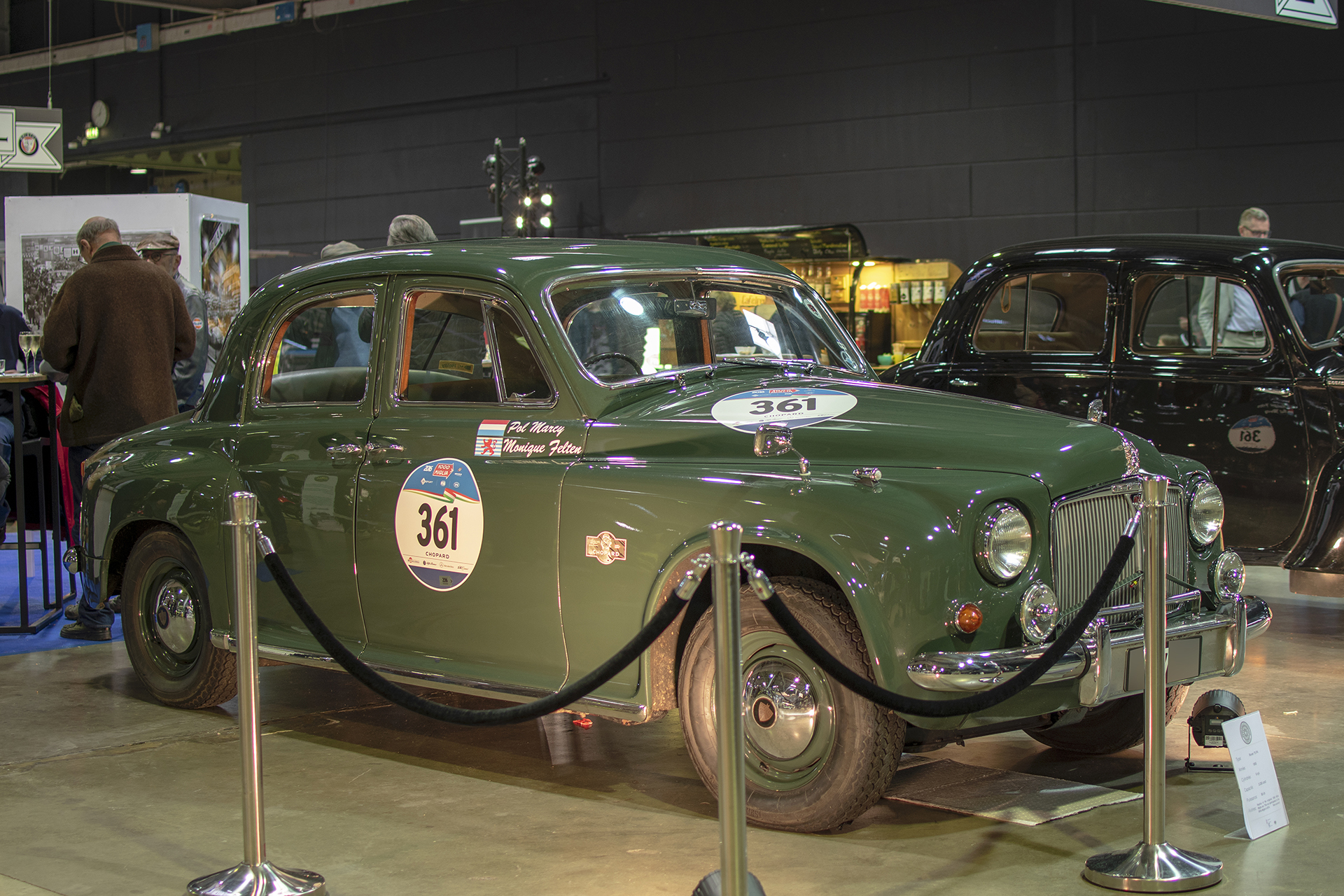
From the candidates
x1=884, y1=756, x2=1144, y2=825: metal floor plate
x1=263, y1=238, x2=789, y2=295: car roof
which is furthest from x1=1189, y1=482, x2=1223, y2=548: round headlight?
x1=263, y1=238, x2=789, y2=295: car roof

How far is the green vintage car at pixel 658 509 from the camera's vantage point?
11.7 feet

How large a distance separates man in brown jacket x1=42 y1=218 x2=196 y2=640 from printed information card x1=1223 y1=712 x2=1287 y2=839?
16.8 feet

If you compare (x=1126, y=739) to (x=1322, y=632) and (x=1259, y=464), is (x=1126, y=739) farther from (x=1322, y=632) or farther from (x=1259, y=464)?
(x=1322, y=632)

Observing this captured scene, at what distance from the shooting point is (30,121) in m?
13.3

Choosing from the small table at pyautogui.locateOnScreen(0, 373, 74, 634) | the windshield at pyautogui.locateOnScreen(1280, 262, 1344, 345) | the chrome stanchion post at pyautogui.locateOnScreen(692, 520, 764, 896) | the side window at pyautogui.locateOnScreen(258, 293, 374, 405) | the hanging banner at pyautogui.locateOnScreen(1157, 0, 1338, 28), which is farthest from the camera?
the hanging banner at pyautogui.locateOnScreen(1157, 0, 1338, 28)

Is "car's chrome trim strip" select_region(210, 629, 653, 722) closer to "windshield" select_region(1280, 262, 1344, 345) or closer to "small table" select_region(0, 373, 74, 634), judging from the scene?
"small table" select_region(0, 373, 74, 634)

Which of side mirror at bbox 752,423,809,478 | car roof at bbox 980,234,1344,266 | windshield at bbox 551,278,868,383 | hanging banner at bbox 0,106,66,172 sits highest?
hanging banner at bbox 0,106,66,172

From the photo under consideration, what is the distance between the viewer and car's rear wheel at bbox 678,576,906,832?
3.63 meters

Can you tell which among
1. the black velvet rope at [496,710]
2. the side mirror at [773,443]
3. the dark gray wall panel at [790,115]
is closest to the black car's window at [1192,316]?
the side mirror at [773,443]

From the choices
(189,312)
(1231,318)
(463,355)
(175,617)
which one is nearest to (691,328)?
(463,355)

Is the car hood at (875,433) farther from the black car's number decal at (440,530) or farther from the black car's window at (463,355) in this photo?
the black car's number decal at (440,530)

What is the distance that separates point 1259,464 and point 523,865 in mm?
4177

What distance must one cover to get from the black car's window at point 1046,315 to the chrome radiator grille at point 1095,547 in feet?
9.01

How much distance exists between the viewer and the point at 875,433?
3836 mm
